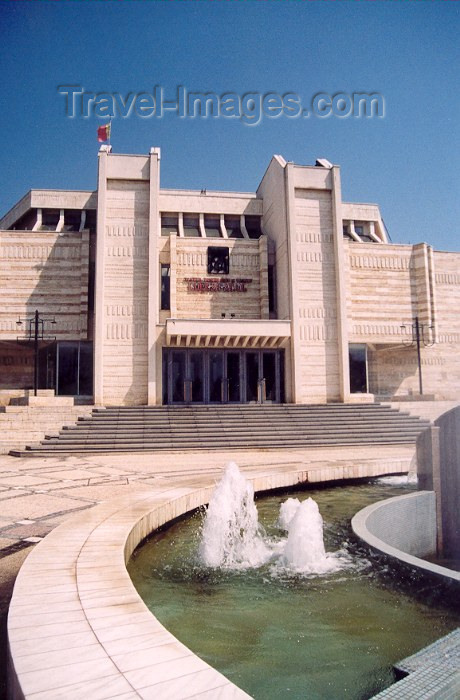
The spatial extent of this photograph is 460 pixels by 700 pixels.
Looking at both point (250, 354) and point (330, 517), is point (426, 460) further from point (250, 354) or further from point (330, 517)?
point (250, 354)

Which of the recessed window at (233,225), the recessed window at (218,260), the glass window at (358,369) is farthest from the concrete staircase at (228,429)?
the recessed window at (233,225)

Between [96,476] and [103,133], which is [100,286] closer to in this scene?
[103,133]

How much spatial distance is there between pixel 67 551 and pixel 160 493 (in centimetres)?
342

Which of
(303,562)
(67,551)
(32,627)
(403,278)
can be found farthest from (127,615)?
(403,278)

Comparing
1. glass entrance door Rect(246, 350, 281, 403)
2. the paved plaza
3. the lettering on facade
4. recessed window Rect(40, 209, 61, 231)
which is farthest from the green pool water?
recessed window Rect(40, 209, 61, 231)

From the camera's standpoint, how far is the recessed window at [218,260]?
2867 centimetres

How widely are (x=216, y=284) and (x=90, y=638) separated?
85.9 ft

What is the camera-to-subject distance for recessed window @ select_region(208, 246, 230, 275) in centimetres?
2867

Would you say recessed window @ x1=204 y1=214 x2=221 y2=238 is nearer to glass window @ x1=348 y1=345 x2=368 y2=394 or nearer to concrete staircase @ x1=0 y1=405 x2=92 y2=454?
glass window @ x1=348 y1=345 x2=368 y2=394

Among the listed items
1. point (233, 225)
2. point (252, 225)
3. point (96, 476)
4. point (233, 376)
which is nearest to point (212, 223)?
point (233, 225)

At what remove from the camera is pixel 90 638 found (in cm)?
290

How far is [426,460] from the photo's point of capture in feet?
27.1

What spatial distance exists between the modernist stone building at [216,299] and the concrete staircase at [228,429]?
3.37 meters

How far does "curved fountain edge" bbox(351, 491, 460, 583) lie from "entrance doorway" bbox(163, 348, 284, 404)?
18854 millimetres
